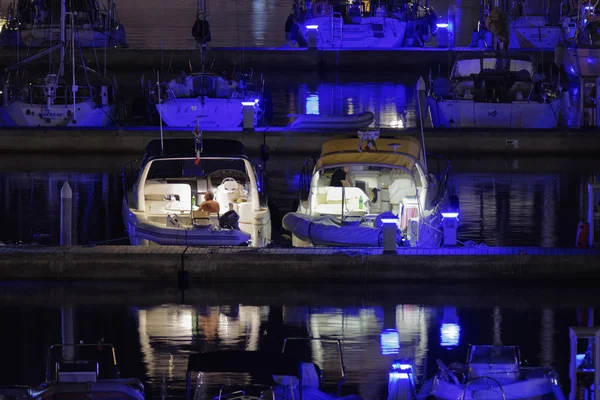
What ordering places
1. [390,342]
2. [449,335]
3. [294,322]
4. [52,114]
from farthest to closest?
[52,114] < [294,322] < [449,335] < [390,342]

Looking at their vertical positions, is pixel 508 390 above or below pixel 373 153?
below

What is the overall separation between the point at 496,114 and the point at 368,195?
12220 millimetres

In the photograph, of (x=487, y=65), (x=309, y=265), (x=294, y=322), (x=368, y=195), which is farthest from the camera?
(x=487, y=65)

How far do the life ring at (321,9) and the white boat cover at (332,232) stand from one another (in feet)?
83.9

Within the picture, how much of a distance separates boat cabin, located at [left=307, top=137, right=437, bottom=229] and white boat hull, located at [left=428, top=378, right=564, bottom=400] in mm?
8032

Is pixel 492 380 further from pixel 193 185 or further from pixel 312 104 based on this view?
pixel 312 104

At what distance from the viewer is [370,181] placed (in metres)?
22.0

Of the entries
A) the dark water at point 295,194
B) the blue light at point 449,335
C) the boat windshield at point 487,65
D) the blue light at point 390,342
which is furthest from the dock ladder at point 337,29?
the blue light at point 390,342

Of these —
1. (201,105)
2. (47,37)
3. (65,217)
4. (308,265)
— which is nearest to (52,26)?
(47,37)

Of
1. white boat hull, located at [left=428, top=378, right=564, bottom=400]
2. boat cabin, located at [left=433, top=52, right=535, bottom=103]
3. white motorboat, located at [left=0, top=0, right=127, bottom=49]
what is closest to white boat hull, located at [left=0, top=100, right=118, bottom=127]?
boat cabin, located at [left=433, top=52, right=535, bottom=103]

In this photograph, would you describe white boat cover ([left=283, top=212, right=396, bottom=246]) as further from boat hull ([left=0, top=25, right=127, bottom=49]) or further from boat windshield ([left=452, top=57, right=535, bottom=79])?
boat hull ([left=0, top=25, right=127, bottom=49])

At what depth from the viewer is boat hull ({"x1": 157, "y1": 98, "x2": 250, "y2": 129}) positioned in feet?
109

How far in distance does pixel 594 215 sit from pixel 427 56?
24.6 m

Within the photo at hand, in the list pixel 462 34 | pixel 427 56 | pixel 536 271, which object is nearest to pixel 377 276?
pixel 536 271
